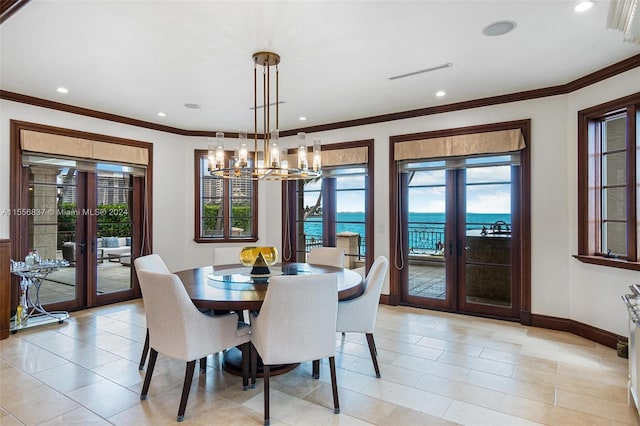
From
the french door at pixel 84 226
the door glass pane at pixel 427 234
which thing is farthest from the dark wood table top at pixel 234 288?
the french door at pixel 84 226

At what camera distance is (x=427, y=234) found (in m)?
5.09

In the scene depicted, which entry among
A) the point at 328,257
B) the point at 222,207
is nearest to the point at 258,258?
the point at 328,257

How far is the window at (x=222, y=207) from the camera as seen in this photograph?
244 inches

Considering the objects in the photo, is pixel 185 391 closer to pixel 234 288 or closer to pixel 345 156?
pixel 234 288

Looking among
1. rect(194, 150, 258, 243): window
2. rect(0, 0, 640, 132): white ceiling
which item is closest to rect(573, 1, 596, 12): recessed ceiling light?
rect(0, 0, 640, 132): white ceiling

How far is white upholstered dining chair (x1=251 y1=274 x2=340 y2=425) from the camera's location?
2.33 m

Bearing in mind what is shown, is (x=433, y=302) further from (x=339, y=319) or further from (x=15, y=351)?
(x=15, y=351)

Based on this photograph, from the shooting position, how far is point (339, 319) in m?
3.01

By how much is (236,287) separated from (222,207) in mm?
3645

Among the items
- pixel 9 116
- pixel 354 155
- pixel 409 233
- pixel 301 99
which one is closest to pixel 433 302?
pixel 409 233

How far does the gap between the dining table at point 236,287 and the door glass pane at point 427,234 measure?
1862 millimetres

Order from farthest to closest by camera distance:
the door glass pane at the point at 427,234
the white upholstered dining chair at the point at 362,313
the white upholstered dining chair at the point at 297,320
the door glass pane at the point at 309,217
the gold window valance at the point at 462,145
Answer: the door glass pane at the point at 309,217, the door glass pane at the point at 427,234, the gold window valance at the point at 462,145, the white upholstered dining chair at the point at 362,313, the white upholstered dining chair at the point at 297,320

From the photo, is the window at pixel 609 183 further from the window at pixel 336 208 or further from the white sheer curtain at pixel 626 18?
the window at pixel 336 208

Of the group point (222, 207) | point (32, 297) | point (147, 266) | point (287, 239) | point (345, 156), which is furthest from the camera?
point (222, 207)
